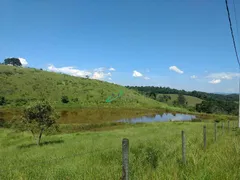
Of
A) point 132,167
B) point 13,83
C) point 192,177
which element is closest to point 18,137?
point 132,167

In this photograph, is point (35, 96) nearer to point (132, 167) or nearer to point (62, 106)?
point (62, 106)

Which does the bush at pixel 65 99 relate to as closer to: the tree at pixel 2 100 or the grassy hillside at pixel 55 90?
the grassy hillside at pixel 55 90

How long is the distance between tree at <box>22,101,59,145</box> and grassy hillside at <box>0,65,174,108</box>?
188 ft

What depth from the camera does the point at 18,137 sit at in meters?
31.0

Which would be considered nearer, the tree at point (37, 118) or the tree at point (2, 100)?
the tree at point (37, 118)

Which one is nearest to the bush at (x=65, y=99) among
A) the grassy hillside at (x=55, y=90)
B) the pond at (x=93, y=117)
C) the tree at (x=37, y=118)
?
the grassy hillside at (x=55, y=90)

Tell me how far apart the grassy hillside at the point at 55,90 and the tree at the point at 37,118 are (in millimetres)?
57208

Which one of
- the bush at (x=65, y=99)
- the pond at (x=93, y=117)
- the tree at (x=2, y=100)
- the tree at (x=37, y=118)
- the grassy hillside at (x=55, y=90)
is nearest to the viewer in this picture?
the tree at (x=37, y=118)

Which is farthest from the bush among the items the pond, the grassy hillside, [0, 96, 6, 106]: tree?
[0, 96, 6, 106]: tree

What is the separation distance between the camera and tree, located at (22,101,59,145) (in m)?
25.2

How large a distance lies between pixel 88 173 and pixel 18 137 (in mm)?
25461

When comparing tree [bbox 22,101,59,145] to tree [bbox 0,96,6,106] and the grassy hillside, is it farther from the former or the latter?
tree [bbox 0,96,6,106]

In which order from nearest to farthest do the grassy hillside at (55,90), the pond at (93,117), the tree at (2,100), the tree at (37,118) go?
the tree at (37,118) → the pond at (93,117) → the tree at (2,100) → the grassy hillside at (55,90)

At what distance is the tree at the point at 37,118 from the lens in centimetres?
2519
